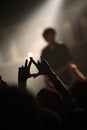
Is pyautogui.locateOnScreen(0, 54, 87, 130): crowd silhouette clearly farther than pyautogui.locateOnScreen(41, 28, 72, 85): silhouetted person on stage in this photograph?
No

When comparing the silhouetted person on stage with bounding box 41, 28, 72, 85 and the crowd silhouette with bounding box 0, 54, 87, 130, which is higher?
the silhouetted person on stage with bounding box 41, 28, 72, 85

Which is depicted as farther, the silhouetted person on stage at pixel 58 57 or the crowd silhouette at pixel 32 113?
the silhouetted person on stage at pixel 58 57

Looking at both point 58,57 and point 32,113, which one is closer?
point 32,113

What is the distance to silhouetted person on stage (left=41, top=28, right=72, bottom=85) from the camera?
6.55 m

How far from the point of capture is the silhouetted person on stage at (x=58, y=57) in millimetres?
6555

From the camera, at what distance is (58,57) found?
671cm

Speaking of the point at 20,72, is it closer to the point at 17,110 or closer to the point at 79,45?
the point at 17,110

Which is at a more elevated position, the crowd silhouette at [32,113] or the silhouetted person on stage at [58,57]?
the silhouetted person on stage at [58,57]

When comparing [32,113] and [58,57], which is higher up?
[58,57]

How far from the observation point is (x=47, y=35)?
22.7 feet

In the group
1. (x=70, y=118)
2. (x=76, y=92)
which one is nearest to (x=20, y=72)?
(x=76, y=92)

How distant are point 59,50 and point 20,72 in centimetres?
366

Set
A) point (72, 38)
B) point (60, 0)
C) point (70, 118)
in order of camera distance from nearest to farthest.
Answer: point (70, 118) → point (60, 0) → point (72, 38)

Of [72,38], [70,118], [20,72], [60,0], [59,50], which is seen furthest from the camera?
[72,38]
